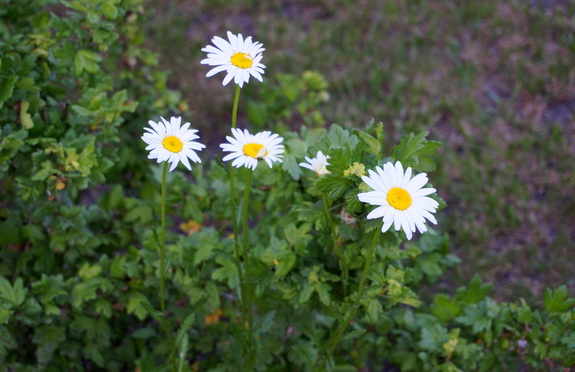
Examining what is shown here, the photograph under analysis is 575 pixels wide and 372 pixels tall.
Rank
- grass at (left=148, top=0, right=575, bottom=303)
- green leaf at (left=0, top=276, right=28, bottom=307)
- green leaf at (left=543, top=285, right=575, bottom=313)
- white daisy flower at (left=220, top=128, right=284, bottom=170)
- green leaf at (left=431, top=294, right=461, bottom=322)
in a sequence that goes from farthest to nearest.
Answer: grass at (left=148, top=0, right=575, bottom=303)
green leaf at (left=431, top=294, right=461, bottom=322)
green leaf at (left=543, top=285, right=575, bottom=313)
green leaf at (left=0, top=276, right=28, bottom=307)
white daisy flower at (left=220, top=128, right=284, bottom=170)

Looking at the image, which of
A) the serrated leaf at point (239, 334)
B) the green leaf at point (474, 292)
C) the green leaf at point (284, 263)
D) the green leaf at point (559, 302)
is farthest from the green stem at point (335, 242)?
the green leaf at point (559, 302)

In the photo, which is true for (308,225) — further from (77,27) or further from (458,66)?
(458,66)

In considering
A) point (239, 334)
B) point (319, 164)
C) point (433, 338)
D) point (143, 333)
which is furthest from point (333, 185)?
point (143, 333)

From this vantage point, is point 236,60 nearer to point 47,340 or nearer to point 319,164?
point 319,164

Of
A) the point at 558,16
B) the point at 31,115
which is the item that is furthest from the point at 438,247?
the point at 558,16

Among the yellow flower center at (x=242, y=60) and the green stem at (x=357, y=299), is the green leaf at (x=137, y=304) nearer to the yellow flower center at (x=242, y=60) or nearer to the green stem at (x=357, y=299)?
the green stem at (x=357, y=299)

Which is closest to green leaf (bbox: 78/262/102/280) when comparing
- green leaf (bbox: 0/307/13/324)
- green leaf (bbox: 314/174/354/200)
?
green leaf (bbox: 0/307/13/324)

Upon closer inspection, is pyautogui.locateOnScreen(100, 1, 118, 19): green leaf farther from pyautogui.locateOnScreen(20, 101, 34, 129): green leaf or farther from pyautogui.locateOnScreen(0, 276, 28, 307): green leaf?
pyautogui.locateOnScreen(0, 276, 28, 307): green leaf
